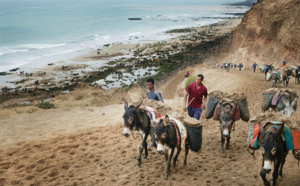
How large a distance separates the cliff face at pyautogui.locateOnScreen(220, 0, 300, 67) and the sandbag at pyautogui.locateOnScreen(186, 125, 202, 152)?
2084 centimetres

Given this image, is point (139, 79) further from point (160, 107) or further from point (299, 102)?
point (160, 107)

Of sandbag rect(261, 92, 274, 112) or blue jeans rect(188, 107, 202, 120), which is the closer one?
blue jeans rect(188, 107, 202, 120)

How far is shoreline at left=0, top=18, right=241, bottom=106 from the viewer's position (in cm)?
2767

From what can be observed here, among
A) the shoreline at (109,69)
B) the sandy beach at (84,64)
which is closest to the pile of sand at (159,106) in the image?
the shoreline at (109,69)

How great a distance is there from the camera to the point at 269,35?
90.0 ft

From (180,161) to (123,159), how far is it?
1836 millimetres

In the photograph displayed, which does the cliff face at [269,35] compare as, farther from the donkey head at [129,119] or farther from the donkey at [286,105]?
the donkey head at [129,119]

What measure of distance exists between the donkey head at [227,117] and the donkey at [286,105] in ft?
5.96

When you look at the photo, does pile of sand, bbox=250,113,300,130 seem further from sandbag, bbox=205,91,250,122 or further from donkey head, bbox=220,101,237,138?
sandbag, bbox=205,91,250,122

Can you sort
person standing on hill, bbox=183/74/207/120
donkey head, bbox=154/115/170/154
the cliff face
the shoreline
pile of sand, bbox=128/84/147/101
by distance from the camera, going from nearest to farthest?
donkey head, bbox=154/115/170/154, person standing on hill, bbox=183/74/207/120, pile of sand, bbox=128/84/147/101, the cliff face, the shoreline

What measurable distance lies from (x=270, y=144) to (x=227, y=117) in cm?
243

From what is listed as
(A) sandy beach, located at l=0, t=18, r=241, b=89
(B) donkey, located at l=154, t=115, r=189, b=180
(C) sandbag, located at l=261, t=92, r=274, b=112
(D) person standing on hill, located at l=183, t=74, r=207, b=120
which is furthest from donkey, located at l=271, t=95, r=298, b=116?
(A) sandy beach, located at l=0, t=18, r=241, b=89

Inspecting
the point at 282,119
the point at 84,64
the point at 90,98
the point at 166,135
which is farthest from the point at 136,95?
the point at 84,64

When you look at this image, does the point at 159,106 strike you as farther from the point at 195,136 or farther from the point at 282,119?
the point at 282,119
